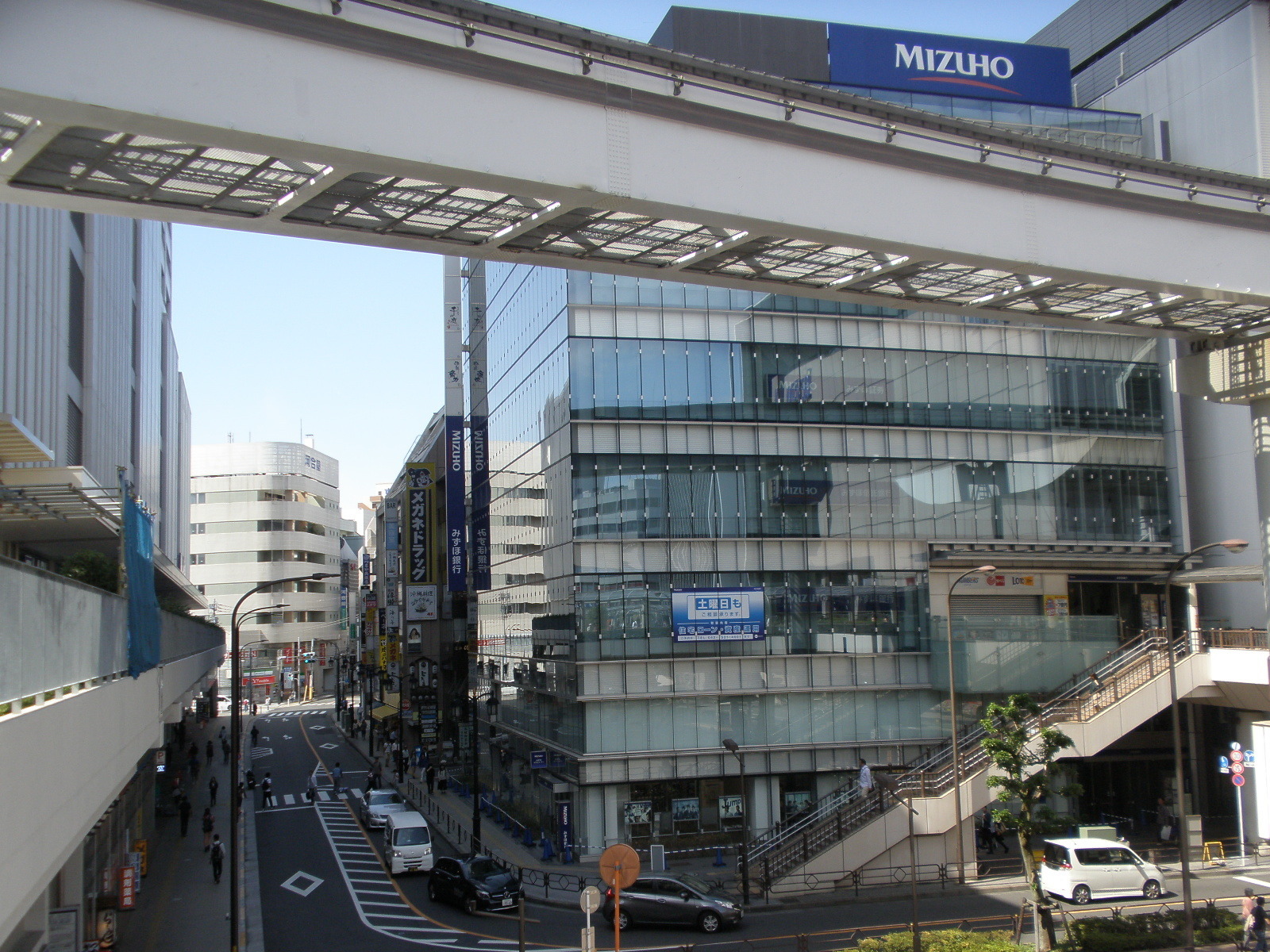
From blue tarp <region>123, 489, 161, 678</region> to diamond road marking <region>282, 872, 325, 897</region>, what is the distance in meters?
16.1

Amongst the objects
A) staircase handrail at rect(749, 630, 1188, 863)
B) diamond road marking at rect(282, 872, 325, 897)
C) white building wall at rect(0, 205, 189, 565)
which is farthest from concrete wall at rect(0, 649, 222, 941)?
staircase handrail at rect(749, 630, 1188, 863)

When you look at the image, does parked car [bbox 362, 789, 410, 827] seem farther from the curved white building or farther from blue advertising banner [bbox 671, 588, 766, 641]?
the curved white building

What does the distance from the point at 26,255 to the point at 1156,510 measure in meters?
41.3

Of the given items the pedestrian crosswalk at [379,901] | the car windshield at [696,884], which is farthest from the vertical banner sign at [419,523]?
the car windshield at [696,884]

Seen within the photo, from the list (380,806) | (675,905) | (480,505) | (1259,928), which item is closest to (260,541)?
(480,505)

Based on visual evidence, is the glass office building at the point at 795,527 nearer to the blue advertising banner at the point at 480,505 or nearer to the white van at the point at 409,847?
the white van at the point at 409,847

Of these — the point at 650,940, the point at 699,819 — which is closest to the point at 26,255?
the point at 650,940

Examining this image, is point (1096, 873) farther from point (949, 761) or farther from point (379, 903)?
point (379, 903)

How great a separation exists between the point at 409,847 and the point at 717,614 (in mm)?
13824

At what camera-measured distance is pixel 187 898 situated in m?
35.0

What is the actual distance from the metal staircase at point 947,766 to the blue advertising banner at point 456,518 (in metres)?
23.2

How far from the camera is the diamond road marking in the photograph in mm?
36062

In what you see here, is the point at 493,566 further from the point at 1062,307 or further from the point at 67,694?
the point at 67,694

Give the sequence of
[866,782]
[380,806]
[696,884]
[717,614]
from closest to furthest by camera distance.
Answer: [696,884] < [866,782] < [717,614] < [380,806]
